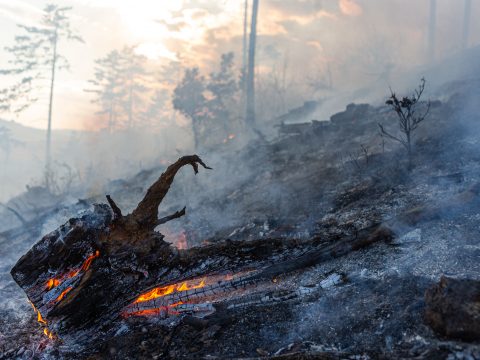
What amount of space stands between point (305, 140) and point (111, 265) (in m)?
9.03

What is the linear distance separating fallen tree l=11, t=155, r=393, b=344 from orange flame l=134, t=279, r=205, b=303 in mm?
12

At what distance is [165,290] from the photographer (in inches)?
171

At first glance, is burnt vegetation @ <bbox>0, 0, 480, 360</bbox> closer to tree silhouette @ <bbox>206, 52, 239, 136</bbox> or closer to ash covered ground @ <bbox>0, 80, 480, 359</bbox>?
ash covered ground @ <bbox>0, 80, 480, 359</bbox>

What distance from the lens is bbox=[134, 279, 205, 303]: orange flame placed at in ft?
14.0

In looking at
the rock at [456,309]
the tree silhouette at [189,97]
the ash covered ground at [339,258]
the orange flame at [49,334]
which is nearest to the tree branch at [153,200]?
the ash covered ground at [339,258]

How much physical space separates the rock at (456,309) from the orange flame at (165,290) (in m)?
2.67

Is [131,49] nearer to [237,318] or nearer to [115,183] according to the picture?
[115,183]

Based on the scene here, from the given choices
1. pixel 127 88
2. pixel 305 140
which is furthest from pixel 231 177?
pixel 127 88

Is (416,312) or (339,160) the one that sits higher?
(339,160)

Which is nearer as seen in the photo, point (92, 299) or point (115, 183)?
point (92, 299)

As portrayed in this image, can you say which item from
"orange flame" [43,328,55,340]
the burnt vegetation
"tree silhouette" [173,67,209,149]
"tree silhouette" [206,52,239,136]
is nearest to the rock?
the burnt vegetation

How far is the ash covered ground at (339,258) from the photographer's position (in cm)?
326

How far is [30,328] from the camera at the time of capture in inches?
178

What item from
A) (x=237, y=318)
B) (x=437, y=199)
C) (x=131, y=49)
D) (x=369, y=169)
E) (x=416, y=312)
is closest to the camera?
(x=416, y=312)
